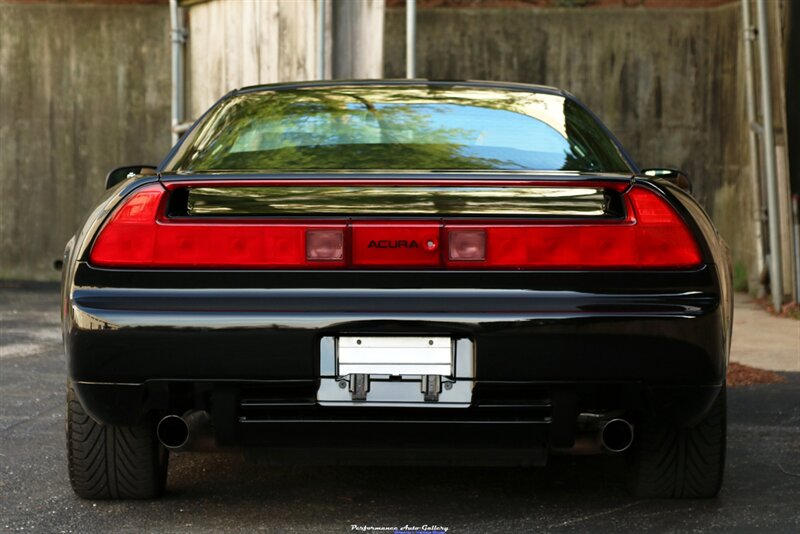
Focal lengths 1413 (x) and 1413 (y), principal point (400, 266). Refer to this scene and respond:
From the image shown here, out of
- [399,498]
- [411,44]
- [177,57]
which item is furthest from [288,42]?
[399,498]

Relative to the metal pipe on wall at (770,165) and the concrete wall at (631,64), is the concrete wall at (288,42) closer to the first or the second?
the concrete wall at (631,64)

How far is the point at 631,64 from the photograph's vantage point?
506 inches

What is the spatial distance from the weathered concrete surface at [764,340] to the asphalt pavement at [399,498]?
7.30 ft

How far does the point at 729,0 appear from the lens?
41.4ft

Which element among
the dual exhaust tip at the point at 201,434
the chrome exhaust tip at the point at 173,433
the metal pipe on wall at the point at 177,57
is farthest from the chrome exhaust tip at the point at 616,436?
the metal pipe on wall at the point at 177,57

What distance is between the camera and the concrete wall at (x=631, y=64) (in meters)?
12.8

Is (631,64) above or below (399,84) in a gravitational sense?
above

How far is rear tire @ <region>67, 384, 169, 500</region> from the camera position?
4141 millimetres

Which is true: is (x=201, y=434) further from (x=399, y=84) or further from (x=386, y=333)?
(x=399, y=84)

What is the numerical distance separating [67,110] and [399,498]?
9.89 m

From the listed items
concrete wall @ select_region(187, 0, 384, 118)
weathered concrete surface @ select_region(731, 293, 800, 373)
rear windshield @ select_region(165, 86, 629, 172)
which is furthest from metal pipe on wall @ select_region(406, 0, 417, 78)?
rear windshield @ select_region(165, 86, 629, 172)

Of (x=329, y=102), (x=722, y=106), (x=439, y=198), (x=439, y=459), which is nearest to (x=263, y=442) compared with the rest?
(x=439, y=459)

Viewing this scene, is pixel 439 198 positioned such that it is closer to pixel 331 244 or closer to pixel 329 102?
pixel 331 244

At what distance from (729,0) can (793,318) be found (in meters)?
3.79
